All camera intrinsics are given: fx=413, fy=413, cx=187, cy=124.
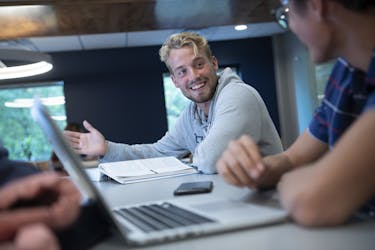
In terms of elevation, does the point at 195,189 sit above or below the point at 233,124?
below

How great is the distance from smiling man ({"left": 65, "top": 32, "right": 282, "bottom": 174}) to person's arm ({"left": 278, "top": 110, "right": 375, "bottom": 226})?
0.91 meters

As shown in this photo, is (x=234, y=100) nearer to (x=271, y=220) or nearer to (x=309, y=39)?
(x=309, y=39)

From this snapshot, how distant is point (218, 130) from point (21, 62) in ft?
3.07

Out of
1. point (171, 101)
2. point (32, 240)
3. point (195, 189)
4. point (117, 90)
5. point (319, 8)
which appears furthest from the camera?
point (171, 101)

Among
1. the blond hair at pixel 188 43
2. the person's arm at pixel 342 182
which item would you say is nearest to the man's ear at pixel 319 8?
the person's arm at pixel 342 182

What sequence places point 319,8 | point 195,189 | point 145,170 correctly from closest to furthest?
1. point 319,8
2. point 195,189
3. point 145,170

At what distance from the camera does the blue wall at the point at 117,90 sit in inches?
223

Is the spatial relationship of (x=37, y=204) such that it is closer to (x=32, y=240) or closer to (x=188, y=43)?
(x=32, y=240)

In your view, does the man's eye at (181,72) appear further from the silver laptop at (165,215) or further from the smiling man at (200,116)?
the silver laptop at (165,215)

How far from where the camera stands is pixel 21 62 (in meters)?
1.82

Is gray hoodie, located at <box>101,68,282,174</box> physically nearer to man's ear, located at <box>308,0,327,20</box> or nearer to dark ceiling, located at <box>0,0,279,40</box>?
dark ceiling, located at <box>0,0,279,40</box>

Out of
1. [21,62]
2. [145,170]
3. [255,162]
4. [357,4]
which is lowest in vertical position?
[145,170]

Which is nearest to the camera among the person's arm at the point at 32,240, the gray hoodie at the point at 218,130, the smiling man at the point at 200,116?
the person's arm at the point at 32,240

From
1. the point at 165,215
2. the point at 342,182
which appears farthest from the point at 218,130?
the point at 342,182
